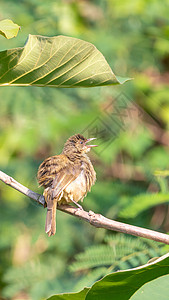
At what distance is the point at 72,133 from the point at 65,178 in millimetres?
2025

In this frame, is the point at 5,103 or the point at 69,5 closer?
the point at 5,103

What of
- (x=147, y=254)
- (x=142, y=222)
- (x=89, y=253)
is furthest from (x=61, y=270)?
(x=147, y=254)

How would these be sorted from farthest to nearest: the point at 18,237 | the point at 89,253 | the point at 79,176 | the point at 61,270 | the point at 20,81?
the point at 18,237 → the point at 61,270 → the point at 89,253 → the point at 79,176 → the point at 20,81

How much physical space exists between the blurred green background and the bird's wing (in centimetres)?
131

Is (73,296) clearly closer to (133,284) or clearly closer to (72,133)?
(133,284)

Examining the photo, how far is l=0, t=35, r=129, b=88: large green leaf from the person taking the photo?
A: 4.00ft

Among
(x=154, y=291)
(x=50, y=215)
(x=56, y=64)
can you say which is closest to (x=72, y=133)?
(x=50, y=215)

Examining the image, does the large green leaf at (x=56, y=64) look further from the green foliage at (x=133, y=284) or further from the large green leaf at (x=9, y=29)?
the green foliage at (x=133, y=284)

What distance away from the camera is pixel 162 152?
483 centimetres

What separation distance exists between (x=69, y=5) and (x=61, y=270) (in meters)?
3.03

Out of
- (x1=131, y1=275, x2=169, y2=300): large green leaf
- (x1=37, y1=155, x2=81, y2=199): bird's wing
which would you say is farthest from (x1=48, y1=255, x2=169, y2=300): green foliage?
(x1=37, y1=155, x2=81, y2=199): bird's wing

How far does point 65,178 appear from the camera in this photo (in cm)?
209

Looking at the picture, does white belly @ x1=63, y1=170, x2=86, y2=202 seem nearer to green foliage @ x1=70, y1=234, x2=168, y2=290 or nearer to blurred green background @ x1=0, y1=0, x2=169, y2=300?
green foliage @ x1=70, y1=234, x2=168, y2=290

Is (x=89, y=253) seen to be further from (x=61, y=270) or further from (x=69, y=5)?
(x=69, y=5)
